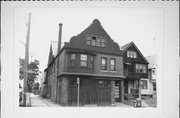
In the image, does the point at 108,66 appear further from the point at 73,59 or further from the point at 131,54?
the point at 73,59

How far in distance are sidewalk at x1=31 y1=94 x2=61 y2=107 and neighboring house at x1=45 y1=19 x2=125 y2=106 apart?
13cm

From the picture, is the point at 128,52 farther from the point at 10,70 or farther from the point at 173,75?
the point at 10,70

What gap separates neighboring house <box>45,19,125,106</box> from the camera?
5996mm

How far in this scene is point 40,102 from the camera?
593cm

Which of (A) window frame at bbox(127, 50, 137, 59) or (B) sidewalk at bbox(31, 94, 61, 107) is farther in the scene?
(A) window frame at bbox(127, 50, 137, 59)

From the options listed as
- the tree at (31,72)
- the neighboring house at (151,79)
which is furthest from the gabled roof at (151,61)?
the tree at (31,72)

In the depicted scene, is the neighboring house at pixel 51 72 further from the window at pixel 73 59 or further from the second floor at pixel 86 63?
the window at pixel 73 59

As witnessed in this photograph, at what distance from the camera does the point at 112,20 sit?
6.16 m

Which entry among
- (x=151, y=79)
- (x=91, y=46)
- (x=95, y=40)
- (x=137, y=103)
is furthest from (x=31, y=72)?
(x=151, y=79)

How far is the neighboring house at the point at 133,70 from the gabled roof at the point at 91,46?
264 millimetres

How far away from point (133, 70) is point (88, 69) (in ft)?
3.99

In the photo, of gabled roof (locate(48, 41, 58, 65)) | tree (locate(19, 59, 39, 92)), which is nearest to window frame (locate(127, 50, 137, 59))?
gabled roof (locate(48, 41, 58, 65))

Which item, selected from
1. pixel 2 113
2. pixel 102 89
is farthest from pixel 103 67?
pixel 2 113

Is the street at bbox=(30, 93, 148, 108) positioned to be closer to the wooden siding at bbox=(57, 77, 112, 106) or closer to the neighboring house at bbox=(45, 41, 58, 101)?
the neighboring house at bbox=(45, 41, 58, 101)
